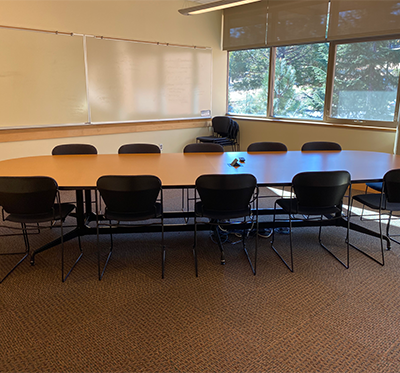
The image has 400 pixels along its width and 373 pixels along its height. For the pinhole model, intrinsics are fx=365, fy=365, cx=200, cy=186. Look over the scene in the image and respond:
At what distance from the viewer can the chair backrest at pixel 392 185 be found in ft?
10.1

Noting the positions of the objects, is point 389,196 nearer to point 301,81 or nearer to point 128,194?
point 128,194

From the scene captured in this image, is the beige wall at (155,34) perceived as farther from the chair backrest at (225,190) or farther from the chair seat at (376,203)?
the chair backrest at (225,190)

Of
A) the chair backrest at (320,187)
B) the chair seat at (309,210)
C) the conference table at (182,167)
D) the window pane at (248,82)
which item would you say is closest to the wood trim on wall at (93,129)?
the window pane at (248,82)

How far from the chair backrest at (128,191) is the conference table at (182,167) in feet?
0.33

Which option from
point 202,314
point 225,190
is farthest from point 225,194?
point 202,314

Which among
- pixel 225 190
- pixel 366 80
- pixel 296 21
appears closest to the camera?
pixel 225 190

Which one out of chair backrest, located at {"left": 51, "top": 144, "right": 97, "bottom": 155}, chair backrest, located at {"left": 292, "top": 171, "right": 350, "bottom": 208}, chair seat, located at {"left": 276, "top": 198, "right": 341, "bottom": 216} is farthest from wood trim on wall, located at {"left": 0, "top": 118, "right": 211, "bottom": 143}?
chair backrest, located at {"left": 292, "top": 171, "right": 350, "bottom": 208}

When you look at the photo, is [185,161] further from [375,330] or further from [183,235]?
[375,330]

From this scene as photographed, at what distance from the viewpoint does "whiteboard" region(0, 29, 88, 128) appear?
4.71 metres

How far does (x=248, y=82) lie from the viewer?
7012 millimetres

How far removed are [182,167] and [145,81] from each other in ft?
10.6

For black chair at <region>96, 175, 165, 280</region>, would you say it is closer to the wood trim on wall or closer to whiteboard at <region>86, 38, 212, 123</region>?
the wood trim on wall

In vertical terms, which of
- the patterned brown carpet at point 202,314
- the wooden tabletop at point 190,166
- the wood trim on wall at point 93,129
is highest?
the wood trim on wall at point 93,129

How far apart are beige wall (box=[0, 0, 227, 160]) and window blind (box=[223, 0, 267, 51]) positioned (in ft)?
0.64
